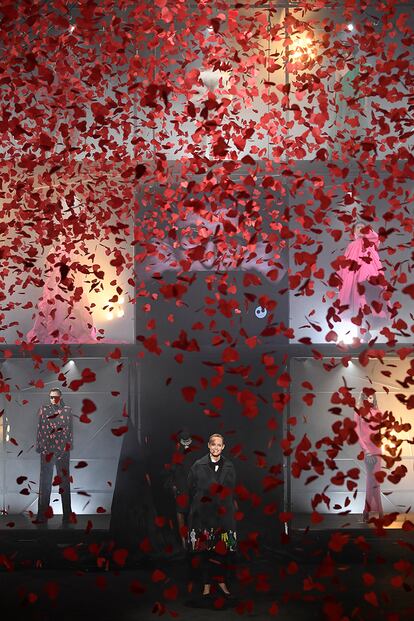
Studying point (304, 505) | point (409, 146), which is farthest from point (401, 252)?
point (304, 505)

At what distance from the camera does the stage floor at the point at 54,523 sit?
856 centimetres

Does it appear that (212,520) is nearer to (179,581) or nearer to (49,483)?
(179,581)

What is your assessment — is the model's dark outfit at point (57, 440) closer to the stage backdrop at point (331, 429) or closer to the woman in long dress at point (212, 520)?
the woman in long dress at point (212, 520)

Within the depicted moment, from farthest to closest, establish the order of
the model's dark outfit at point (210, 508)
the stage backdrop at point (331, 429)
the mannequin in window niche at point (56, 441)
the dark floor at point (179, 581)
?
the stage backdrop at point (331, 429) → the mannequin in window niche at point (56, 441) → the model's dark outfit at point (210, 508) → the dark floor at point (179, 581)

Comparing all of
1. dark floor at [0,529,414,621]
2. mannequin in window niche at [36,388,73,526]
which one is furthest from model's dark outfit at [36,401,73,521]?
dark floor at [0,529,414,621]

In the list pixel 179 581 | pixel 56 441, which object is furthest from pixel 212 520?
pixel 56 441

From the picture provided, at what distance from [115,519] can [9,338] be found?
7.29 ft

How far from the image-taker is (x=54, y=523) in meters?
8.69

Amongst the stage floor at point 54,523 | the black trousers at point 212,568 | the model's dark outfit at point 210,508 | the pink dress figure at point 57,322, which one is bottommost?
the black trousers at point 212,568

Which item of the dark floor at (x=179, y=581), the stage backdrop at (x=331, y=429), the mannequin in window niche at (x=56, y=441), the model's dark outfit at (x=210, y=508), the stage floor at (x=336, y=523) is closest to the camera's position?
the dark floor at (x=179, y=581)

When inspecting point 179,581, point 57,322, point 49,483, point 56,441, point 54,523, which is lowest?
point 179,581

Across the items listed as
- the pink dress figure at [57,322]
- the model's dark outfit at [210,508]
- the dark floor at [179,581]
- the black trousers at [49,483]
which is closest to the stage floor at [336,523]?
the dark floor at [179,581]

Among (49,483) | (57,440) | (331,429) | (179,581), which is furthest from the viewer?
(331,429)

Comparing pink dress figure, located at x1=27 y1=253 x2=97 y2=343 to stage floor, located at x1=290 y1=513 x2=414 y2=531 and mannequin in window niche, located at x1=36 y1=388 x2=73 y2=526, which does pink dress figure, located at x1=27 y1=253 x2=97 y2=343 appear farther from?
stage floor, located at x1=290 y1=513 x2=414 y2=531
